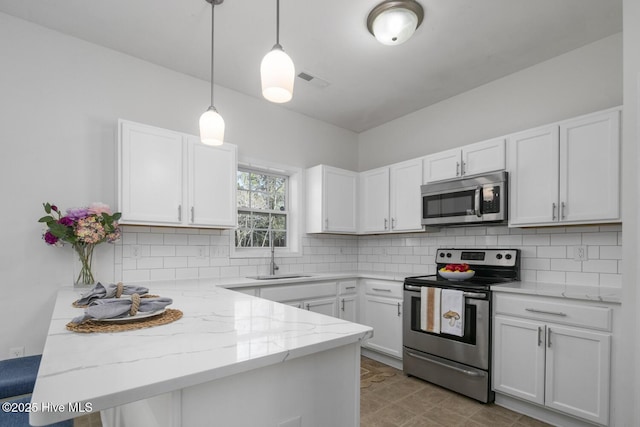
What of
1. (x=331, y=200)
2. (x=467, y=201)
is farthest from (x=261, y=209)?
(x=467, y=201)

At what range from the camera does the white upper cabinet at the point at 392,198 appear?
3545mm

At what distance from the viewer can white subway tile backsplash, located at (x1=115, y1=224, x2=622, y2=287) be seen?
2.58 metres

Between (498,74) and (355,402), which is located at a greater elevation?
(498,74)

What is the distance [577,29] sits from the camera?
2502mm

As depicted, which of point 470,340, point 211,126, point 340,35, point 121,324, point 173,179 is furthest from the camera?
point 173,179

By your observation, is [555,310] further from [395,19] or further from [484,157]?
[395,19]

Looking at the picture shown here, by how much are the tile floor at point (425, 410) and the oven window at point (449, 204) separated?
1.56 metres

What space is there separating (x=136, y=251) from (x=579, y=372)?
341cm

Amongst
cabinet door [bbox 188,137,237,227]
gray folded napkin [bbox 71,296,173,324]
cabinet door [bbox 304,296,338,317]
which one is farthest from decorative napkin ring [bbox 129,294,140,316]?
cabinet door [bbox 304,296,338,317]

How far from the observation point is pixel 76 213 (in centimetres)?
235

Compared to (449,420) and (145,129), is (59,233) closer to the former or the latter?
(145,129)

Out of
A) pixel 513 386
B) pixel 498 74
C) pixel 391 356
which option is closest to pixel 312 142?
pixel 498 74

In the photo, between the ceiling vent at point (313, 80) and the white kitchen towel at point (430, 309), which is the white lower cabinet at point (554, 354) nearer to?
the white kitchen towel at point (430, 309)

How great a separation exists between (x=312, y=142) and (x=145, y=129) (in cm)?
204
